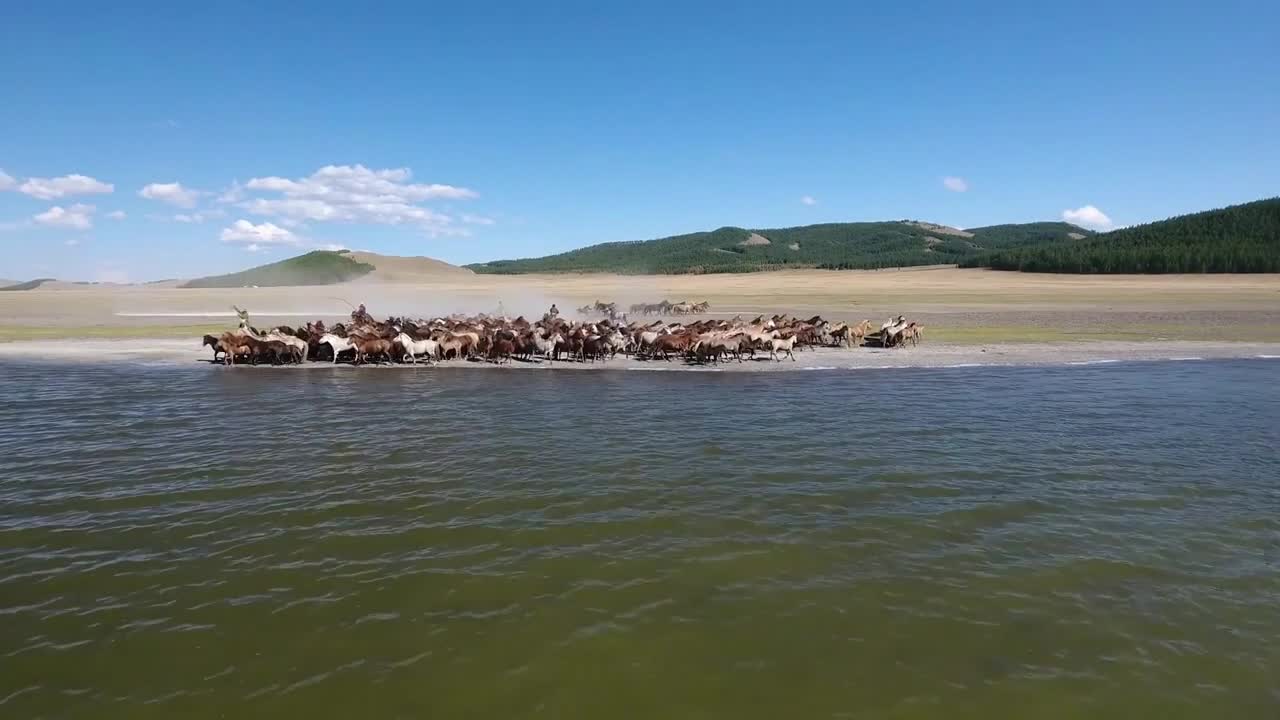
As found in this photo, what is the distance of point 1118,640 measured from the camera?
5148 millimetres

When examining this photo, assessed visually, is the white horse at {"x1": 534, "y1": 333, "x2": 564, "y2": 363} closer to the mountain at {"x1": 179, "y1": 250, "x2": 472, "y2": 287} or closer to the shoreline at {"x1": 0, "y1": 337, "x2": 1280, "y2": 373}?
the shoreline at {"x1": 0, "y1": 337, "x2": 1280, "y2": 373}

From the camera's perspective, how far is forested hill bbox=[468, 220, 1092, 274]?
152625mm

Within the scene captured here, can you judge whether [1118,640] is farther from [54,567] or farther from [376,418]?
[376,418]

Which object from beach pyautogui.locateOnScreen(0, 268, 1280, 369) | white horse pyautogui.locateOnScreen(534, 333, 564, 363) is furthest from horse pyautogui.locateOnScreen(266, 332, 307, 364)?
white horse pyautogui.locateOnScreen(534, 333, 564, 363)

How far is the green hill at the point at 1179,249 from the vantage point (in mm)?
77188

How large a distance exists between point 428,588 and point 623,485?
3.16 meters

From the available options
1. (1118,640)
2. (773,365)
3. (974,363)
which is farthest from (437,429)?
(974,363)

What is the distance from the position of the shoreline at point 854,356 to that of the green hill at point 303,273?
257ft

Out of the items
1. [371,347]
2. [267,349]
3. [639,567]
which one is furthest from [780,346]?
[639,567]

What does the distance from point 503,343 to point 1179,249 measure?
96990mm

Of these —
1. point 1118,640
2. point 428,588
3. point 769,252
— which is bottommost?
point 1118,640

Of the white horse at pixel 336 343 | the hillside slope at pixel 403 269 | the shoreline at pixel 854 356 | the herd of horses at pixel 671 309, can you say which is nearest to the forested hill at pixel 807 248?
the hillside slope at pixel 403 269

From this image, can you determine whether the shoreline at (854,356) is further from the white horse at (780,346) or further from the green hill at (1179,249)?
the green hill at (1179,249)

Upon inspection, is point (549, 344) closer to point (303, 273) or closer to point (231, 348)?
point (231, 348)
